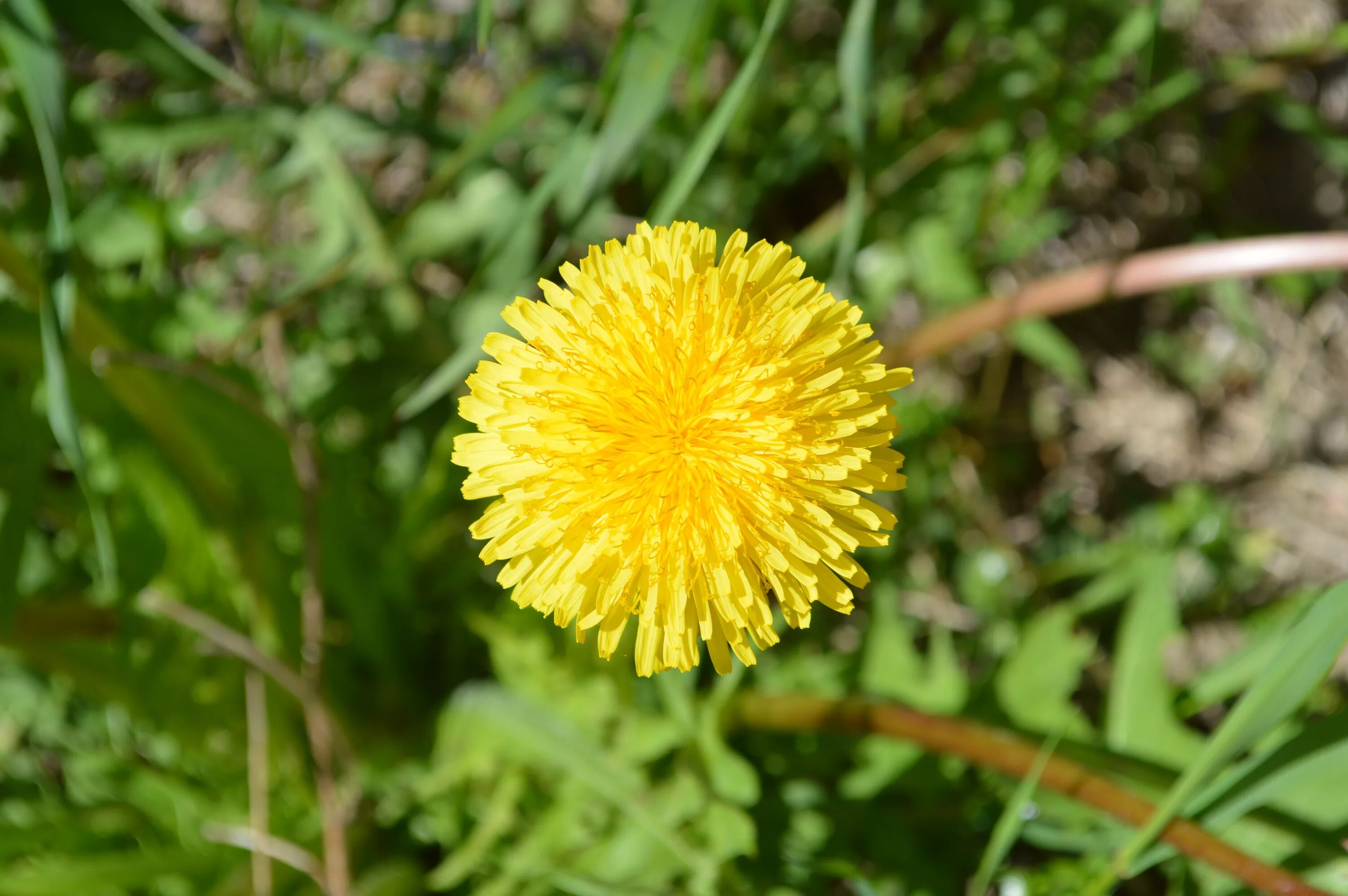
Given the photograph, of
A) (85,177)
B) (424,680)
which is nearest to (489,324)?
(424,680)

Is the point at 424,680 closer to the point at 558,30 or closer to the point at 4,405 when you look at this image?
the point at 4,405

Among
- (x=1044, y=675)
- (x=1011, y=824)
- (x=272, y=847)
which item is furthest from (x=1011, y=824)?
(x=272, y=847)

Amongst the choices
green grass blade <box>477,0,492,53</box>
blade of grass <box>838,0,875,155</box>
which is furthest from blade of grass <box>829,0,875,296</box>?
green grass blade <box>477,0,492,53</box>

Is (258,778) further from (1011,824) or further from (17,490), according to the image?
(1011,824)

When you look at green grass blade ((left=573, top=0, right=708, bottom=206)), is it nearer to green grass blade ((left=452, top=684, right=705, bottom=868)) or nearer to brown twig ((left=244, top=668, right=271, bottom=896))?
green grass blade ((left=452, top=684, right=705, bottom=868))

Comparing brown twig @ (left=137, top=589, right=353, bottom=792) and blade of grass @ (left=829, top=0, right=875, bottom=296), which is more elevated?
blade of grass @ (left=829, top=0, right=875, bottom=296)
